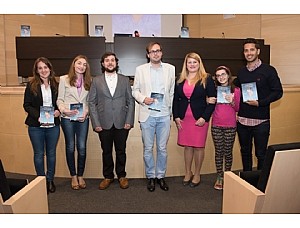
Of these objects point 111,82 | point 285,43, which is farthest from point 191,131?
point 285,43

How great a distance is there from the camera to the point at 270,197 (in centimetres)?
195

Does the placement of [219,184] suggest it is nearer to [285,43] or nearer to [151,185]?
[151,185]

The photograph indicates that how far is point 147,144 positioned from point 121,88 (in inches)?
25.8

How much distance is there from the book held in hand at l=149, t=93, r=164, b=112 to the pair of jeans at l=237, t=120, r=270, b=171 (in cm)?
81

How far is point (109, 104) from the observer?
139 inches

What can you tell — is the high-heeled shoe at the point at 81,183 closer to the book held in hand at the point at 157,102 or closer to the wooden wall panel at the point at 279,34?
the book held in hand at the point at 157,102

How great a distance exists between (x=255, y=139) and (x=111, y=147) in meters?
1.50

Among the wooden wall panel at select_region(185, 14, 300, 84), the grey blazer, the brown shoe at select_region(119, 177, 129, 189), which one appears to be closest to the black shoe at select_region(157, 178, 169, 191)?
A: the brown shoe at select_region(119, 177, 129, 189)

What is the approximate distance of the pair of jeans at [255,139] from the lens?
10.6 feet

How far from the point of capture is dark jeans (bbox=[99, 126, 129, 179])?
3619mm

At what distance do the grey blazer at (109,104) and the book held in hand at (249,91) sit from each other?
1154 millimetres

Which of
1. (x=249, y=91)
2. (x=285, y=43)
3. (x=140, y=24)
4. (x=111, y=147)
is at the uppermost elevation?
(x=140, y=24)

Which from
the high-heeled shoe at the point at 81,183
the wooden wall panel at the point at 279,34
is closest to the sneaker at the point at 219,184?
the high-heeled shoe at the point at 81,183

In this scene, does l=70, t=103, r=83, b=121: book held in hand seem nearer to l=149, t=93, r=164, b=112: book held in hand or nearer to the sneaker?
l=149, t=93, r=164, b=112: book held in hand
